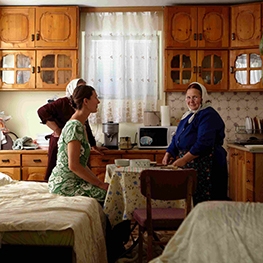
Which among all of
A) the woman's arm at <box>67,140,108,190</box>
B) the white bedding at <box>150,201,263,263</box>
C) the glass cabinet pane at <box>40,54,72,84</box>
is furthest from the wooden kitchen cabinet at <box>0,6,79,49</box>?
the white bedding at <box>150,201,263,263</box>

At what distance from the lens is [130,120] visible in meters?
5.11

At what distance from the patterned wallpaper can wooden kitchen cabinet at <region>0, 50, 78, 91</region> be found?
47.0 inches

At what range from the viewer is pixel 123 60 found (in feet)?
16.6

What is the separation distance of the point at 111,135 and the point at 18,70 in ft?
4.17

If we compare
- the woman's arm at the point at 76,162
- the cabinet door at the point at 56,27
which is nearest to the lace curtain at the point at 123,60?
the cabinet door at the point at 56,27

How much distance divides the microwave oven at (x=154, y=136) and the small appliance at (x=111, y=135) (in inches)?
9.7

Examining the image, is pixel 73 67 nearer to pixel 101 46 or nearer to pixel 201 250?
pixel 101 46

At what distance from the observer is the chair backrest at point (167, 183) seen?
2.64 metres

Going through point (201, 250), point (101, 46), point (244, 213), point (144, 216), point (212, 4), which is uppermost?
point (212, 4)

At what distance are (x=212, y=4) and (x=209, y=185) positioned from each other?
7.66 ft

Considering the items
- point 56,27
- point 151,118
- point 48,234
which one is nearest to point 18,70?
point 56,27

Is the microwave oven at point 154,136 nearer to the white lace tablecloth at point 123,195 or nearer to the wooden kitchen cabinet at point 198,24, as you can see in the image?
the wooden kitchen cabinet at point 198,24

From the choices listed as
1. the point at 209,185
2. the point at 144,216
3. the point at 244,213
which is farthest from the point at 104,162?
the point at 244,213

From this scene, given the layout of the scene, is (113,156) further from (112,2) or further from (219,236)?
(219,236)
